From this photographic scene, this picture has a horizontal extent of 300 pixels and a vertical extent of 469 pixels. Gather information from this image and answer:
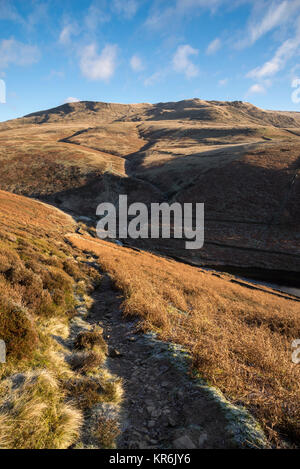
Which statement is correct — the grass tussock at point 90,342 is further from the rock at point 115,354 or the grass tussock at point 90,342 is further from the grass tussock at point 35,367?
the grass tussock at point 35,367

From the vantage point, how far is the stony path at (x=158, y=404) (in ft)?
13.8

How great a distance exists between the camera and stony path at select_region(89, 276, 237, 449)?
4.20 metres

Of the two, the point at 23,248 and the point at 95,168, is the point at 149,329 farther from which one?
the point at 95,168

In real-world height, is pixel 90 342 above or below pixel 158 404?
above

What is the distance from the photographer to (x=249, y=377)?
5652mm

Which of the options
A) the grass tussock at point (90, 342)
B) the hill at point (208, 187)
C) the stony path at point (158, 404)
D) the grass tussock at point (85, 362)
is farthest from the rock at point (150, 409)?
the hill at point (208, 187)

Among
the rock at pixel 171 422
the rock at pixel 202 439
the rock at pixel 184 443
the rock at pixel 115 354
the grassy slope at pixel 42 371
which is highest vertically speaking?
the grassy slope at pixel 42 371

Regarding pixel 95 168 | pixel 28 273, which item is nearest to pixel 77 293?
pixel 28 273

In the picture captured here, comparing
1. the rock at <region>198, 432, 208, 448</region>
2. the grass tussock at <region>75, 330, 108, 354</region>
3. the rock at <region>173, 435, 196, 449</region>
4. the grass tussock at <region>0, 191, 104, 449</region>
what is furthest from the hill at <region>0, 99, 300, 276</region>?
the rock at <region>173, 435, 196, 449</region>

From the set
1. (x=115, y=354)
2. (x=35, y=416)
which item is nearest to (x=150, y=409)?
(x=35, y=416)

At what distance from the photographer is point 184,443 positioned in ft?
13.3

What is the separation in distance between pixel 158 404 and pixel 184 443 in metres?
1.27

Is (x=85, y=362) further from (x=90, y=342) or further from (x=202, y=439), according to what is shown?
(x=202, y=439)

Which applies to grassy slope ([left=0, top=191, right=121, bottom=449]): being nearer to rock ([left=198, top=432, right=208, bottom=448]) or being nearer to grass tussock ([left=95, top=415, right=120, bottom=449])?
grass tussock ([left=95, top=415, right=120, bottom=449])
